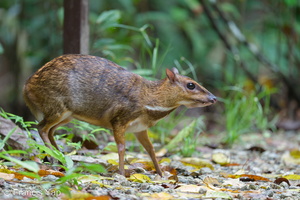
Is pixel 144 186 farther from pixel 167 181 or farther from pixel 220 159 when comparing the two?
pixel 220 159

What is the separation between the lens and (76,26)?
5496mm

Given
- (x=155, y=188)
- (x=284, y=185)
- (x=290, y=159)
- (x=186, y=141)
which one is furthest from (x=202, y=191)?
(x=290, y=159)

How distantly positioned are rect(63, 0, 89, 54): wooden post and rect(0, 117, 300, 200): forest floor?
136 centimetres

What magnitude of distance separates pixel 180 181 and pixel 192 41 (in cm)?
772

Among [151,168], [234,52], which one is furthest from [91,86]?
[234,52]

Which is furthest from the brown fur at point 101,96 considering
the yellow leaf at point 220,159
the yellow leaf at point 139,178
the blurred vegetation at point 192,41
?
the blurred vegetation at point 192,41

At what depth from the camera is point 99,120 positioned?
175 inches

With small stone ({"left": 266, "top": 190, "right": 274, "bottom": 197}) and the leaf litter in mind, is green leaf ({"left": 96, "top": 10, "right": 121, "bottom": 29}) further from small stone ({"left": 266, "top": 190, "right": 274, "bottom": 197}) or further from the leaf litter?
small stone ({"left": 266, "top": 190, "right": 274, "bottom": 197})

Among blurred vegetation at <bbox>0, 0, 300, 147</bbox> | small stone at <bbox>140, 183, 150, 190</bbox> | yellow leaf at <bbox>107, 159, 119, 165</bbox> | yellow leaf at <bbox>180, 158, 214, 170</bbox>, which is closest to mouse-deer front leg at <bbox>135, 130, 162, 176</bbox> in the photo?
yellow leaf at <bbox>107, 159, 119, 165</bbox>

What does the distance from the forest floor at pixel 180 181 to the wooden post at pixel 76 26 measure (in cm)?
136

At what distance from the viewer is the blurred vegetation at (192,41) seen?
9.40 m

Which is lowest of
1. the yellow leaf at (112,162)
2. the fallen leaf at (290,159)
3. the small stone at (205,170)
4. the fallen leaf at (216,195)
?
the fallen leaf at (290,159)

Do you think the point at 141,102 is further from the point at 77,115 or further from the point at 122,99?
the point at 77,115

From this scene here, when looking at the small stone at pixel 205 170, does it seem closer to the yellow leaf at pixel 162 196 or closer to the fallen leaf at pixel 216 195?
the fallen leaf at pixel 216 195
